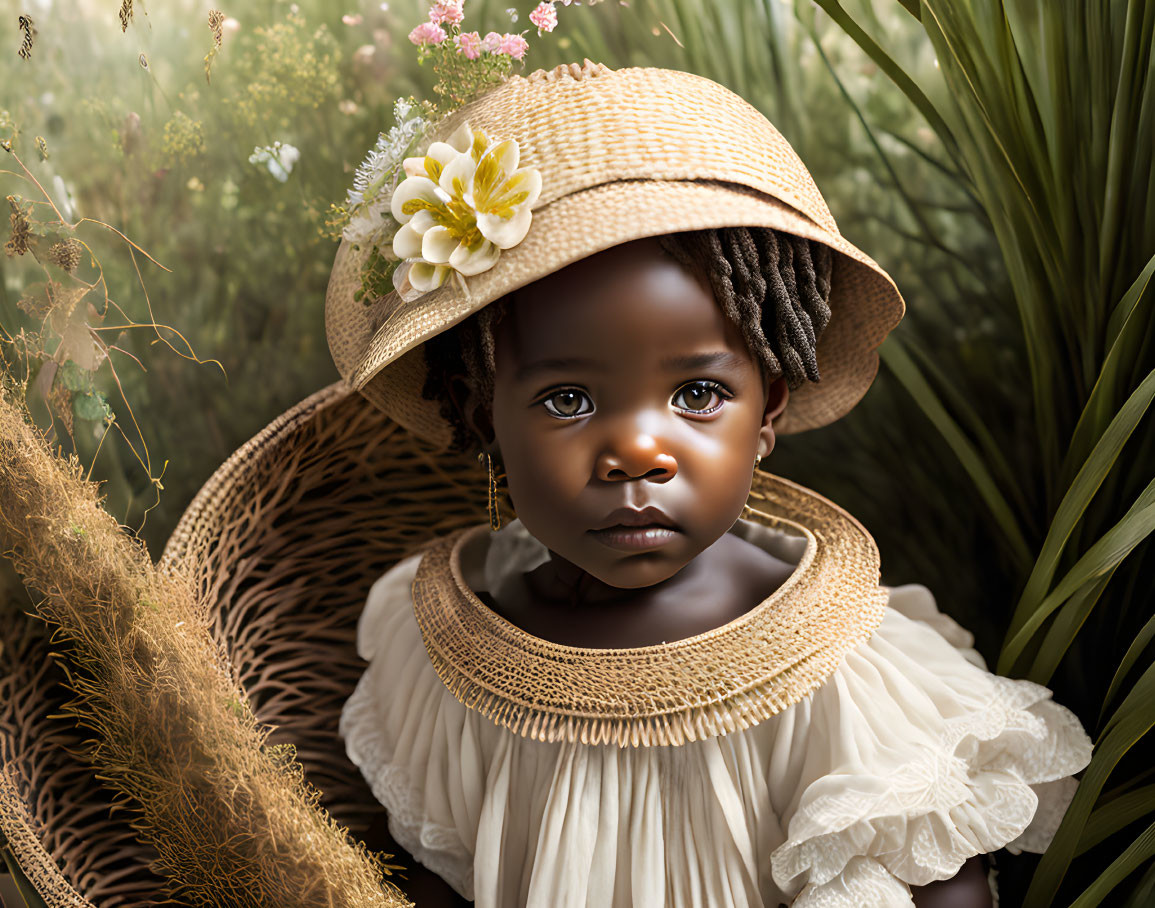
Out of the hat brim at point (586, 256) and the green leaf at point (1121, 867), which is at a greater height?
the hat brim at point (586, 256)

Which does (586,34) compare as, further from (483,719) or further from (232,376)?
(483,719)

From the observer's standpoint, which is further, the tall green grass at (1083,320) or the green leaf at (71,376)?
the green leaf at (71,376)

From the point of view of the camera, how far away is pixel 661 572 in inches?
36.3

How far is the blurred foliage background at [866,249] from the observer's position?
3.19 ft

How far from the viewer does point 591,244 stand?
2.63 feet

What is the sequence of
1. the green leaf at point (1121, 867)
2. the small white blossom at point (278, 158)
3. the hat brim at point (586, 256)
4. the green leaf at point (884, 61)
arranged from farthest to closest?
the small white blossom at point (278, 158) → the green leaf at point (884, 61) → the green leaf at point (1121, 867) → the hat brim at point (586, 256)

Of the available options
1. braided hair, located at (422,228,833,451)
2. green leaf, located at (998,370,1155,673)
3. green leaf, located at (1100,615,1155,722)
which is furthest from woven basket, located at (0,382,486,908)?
green leaf, located at (1100,615,1155,722)

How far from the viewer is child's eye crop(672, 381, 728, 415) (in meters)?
0.89

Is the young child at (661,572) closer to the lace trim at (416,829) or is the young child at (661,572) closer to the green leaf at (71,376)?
the lace trim at (416,829)

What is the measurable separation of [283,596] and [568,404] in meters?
0.66

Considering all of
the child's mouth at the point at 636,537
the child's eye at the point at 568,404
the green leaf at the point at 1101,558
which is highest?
the child's eye at the point at 568,404

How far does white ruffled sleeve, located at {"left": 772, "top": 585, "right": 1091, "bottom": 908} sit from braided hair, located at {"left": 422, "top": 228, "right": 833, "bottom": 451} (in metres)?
0.33

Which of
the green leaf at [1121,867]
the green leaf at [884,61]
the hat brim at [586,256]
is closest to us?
the hat brim at [586,256]

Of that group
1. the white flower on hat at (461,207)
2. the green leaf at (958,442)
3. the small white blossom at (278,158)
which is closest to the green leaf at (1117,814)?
the green leaf at (958,442)
